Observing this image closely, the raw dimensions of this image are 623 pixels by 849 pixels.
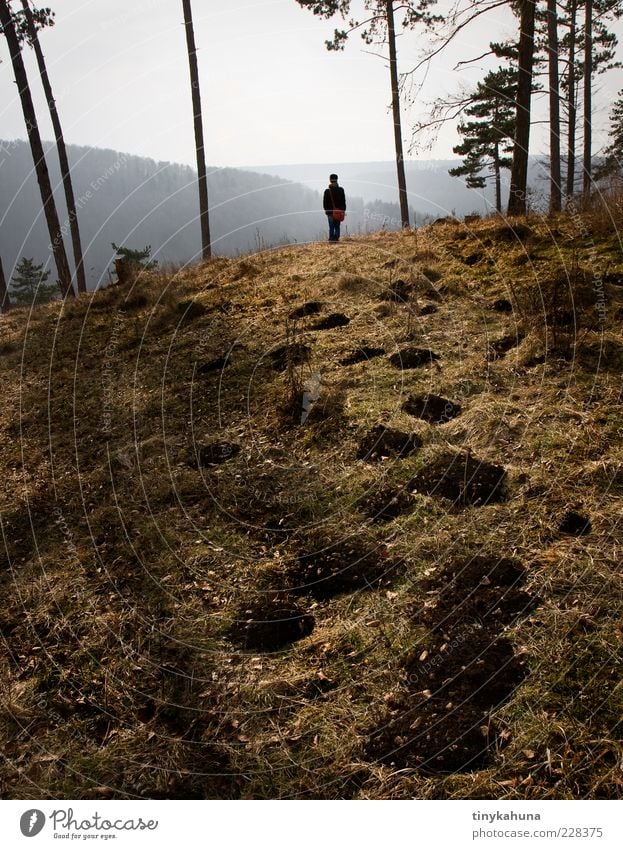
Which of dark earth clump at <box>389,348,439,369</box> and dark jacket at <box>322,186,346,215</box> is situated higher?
dark jacket at <box>322,186,346,215</box>

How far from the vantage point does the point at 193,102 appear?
18156 mm

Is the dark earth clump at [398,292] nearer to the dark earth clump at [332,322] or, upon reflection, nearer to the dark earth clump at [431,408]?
the dark earth clump at [332,322]

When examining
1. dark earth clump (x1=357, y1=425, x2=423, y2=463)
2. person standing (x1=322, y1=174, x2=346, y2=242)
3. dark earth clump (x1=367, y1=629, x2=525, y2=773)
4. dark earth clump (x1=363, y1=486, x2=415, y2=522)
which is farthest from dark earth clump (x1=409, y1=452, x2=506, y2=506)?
person standing (x1=322, y1=174, x2=346, y2=242)

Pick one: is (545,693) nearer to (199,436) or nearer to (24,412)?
(199,436)

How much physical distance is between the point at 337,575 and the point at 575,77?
30861 mm

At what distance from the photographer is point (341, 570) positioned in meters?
4.30

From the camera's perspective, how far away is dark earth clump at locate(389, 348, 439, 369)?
7062 millimetres

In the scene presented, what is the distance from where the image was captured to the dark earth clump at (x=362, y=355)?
745 cm

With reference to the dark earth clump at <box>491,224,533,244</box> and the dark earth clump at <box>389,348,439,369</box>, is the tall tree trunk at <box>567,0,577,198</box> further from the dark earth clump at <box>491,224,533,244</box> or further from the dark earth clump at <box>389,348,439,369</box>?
the dark earth clump at <box>389,348,439,369</box>

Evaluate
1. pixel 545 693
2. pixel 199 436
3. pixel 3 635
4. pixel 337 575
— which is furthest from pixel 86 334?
pixel 545 693

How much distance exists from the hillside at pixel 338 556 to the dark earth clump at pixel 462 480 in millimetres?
28

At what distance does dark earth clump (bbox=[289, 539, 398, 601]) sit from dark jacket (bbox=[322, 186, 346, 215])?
35.9 feet

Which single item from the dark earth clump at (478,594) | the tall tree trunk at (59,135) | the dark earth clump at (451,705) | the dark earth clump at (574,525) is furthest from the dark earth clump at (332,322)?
the tall tree trunk at (59,135)

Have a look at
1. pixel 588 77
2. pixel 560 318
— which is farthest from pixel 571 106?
pixel 560 318
